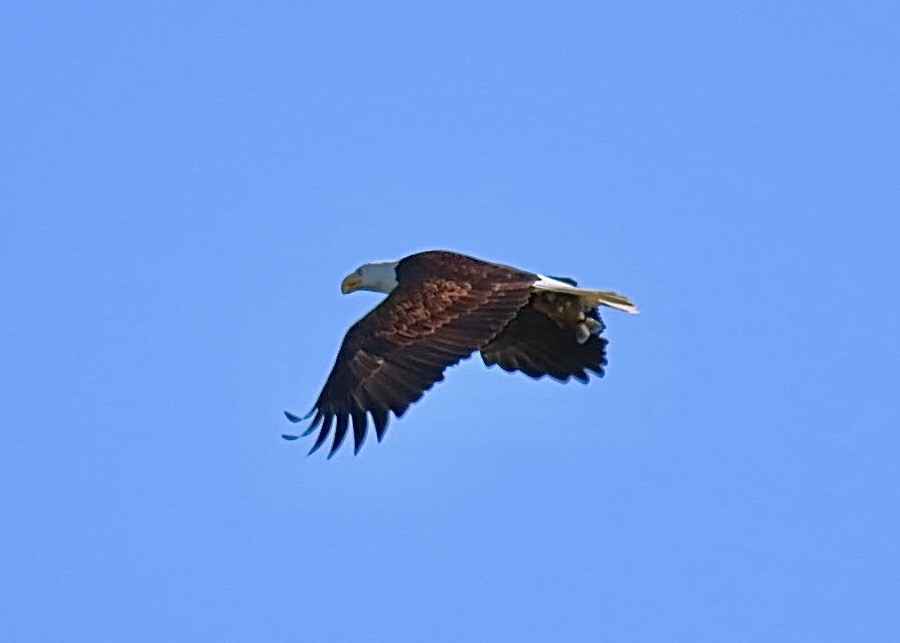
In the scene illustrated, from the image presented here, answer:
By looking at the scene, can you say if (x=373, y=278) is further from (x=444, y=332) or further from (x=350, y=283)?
(x=444, y=332)

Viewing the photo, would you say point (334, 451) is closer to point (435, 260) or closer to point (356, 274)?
point (435, 260)

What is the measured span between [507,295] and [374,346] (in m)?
0.90

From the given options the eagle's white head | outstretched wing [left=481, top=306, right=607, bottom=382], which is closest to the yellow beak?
the eagle's white head

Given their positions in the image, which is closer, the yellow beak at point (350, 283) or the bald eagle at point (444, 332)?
the bald eagle at point (444, 332)

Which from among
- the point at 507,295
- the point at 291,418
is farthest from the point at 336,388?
the point at 507,295

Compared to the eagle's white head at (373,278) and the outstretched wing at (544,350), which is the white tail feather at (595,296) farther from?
the eagle's white head at (373,278)

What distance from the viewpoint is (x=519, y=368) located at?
1375 cm

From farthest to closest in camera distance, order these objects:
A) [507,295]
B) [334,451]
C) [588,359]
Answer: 1. [588,359]
2. [507,295]
3. [334,451]

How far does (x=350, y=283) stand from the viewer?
14.3 meters

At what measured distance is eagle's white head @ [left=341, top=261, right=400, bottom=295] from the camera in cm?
1377

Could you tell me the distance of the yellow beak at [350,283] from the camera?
14.2 m

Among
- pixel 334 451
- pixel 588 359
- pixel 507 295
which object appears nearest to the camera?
pixel 334 451

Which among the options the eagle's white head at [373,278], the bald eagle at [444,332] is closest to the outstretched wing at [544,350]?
the bald eagle at [444,332]

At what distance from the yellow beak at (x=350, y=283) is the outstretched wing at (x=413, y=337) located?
1258 mm
